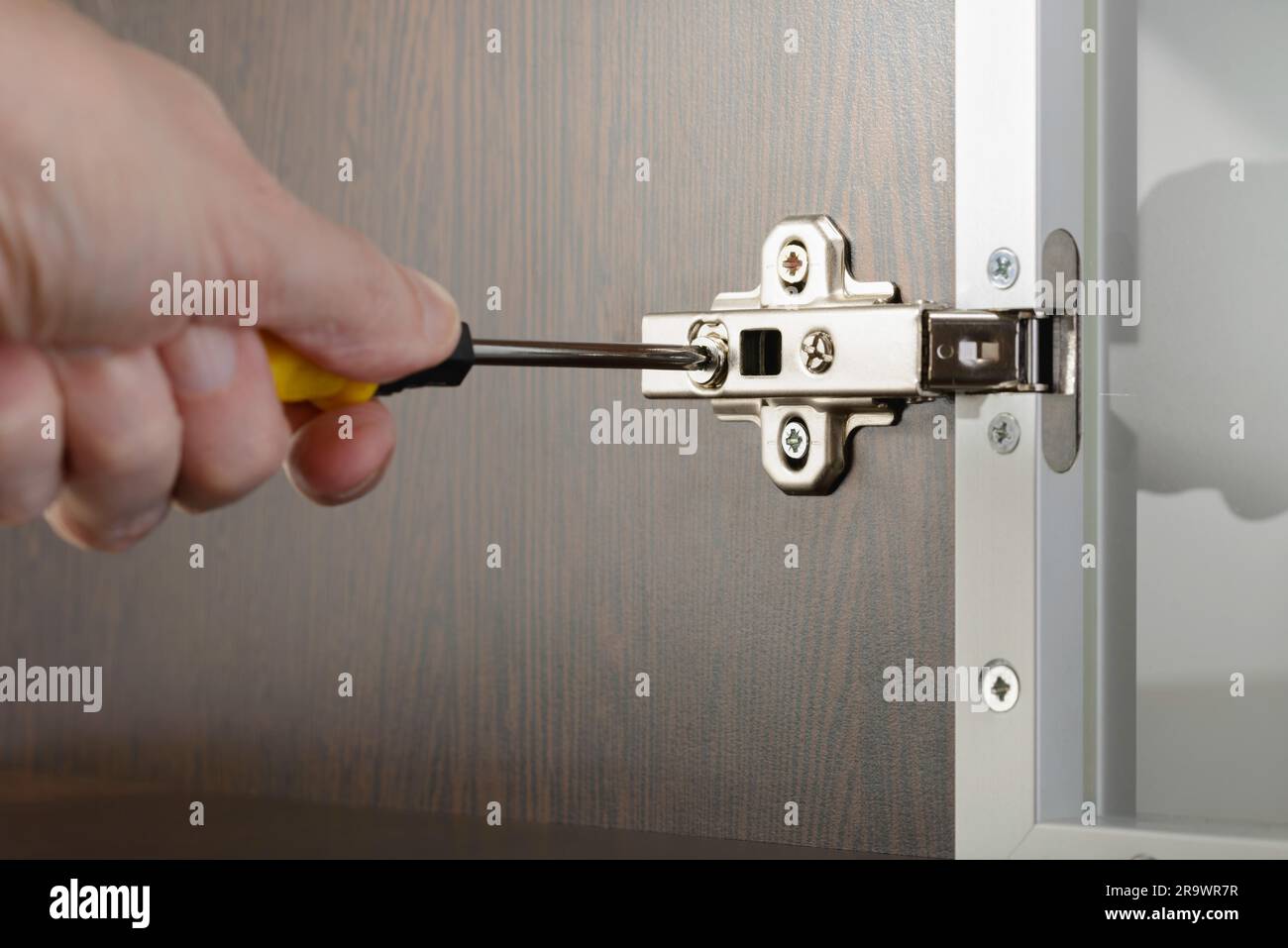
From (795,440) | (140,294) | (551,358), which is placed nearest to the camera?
(140,294)

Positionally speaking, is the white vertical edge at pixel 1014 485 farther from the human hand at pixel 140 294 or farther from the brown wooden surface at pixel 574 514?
the human hand at pixel 140 294

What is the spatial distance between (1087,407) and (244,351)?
32cm

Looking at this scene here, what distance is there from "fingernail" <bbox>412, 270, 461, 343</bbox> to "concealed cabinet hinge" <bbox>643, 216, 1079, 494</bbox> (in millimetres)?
169

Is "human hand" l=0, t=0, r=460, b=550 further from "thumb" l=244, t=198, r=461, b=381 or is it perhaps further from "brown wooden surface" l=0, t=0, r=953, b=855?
"brown wooden surface" l=0, t=0, r=953, b=855

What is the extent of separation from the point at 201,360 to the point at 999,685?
0.32 metres

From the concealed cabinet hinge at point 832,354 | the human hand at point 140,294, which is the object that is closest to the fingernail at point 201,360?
the human hand at point 140,294

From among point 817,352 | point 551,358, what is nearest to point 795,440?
point 817,352

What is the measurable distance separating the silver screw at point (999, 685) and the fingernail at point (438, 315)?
25 centimetres

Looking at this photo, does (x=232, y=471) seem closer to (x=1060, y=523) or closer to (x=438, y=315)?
(x=438, y=315)

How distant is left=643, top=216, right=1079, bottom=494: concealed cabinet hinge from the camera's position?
546 millimetres

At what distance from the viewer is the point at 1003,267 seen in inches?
21.9

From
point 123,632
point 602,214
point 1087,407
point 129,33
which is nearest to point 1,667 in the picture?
point 123,632

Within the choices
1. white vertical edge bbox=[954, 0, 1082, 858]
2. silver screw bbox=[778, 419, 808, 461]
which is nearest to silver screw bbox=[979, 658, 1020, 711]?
white vertical edge bbox=[954, 0, 1082, 858]

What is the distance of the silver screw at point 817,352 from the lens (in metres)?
0.57
